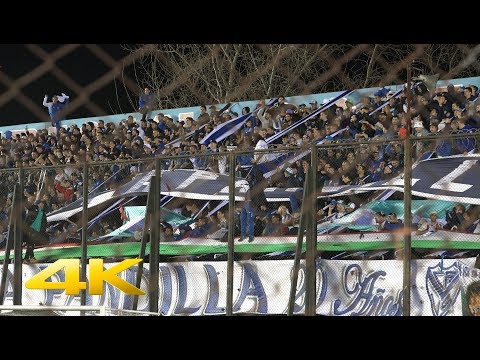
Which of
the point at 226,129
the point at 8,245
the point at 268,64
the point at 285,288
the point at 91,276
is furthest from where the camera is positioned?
the point at 226,129

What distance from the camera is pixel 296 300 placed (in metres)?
4.94

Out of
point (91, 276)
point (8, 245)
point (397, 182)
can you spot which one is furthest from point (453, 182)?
point (8, 245)

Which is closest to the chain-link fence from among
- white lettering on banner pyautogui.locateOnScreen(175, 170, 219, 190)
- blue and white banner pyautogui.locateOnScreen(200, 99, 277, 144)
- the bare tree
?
white lettering on banner pyautogui.locateOnScreen(175, 170, 219, 190)

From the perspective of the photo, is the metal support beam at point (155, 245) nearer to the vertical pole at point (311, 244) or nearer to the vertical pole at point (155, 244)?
the vertical pole at point (155, 244)

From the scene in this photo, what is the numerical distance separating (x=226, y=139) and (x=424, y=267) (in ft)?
5.37

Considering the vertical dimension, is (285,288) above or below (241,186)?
below

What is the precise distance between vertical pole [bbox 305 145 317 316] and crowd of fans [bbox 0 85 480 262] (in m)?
0.06

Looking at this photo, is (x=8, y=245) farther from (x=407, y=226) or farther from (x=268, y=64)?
(x=268, y=64)

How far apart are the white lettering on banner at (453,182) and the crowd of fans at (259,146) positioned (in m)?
0.07

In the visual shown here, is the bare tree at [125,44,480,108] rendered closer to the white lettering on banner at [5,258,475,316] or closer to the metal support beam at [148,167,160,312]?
the metal support beam at [148,167,160,312]

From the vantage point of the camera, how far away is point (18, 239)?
5.39 meters

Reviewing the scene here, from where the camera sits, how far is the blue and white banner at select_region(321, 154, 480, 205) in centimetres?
456

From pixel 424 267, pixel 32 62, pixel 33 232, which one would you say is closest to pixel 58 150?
pixel 33 232

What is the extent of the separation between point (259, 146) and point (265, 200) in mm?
798
